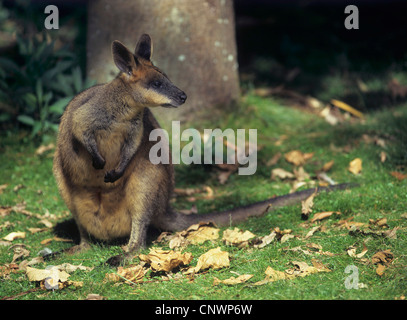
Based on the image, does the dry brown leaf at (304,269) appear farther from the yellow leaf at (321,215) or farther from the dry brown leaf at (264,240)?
the yellow leaf at (321,215)

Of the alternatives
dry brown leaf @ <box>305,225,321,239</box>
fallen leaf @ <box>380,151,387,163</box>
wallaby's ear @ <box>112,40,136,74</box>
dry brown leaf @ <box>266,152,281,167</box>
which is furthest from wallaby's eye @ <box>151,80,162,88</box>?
fallen leaf @ <box>380,151,387,163</box>

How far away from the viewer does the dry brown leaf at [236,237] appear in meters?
4.12

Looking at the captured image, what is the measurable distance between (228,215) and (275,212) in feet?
1.47

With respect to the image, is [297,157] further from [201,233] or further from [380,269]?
[380,269]

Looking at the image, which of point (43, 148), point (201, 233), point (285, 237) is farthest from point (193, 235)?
point (43, 148)

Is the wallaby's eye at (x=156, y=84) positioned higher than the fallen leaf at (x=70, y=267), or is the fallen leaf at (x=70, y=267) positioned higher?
the wallaby's eye at (x=156, y=84)

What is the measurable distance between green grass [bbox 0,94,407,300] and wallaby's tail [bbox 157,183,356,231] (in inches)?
3.0

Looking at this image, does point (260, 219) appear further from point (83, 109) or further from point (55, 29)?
point (55, 29)

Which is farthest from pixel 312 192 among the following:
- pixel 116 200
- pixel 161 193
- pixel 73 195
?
pixel 73 195

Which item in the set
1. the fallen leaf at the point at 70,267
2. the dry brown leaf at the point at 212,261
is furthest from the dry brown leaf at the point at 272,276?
the fallen leaf at the point at 70,267

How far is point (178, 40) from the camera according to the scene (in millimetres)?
6215

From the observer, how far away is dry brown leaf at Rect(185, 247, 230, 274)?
3711mm

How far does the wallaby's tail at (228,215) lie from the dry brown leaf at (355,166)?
1.07 meters

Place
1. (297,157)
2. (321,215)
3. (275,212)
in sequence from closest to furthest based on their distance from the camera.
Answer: (321,215) → (275,212) → (297,157)
